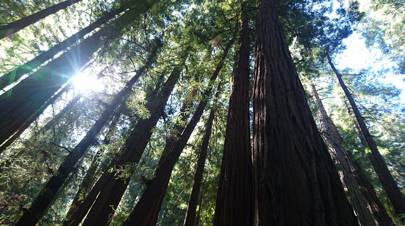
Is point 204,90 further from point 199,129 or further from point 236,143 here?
point 236,143

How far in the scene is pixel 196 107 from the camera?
10570 mm

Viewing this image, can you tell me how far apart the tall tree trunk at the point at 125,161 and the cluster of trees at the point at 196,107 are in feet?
0.15

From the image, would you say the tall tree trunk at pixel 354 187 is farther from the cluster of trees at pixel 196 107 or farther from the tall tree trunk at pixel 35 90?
the tall tree trunk at pixel 35 90

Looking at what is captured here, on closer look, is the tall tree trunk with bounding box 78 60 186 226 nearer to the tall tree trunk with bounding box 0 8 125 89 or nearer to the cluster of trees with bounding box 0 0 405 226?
the cluster of trees with bounding box 0 0 405 226

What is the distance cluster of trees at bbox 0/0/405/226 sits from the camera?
233 cm

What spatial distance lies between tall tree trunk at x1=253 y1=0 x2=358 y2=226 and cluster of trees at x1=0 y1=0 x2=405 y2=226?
0.4 inches

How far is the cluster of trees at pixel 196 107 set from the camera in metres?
2.33

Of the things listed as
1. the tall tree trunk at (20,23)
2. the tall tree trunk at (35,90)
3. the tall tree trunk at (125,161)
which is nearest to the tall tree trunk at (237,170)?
the tall tree trunk at (125,161)

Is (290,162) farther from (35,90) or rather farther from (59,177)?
(59,177)

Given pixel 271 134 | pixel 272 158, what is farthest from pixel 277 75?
pixel 272 158

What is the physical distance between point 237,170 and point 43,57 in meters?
6.93

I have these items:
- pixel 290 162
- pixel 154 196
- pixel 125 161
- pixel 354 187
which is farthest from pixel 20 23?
pixel 354 187

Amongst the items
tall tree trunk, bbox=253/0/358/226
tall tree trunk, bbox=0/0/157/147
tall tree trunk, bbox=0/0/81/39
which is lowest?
tall tree trunk, bbox=253/0/358/226

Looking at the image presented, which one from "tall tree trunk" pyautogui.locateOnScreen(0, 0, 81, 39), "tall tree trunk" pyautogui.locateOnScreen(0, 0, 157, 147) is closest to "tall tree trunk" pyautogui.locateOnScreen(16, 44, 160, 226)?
"tall tree trunk" pyautogui.locateOnScreen(0, 0, 157, 147)
